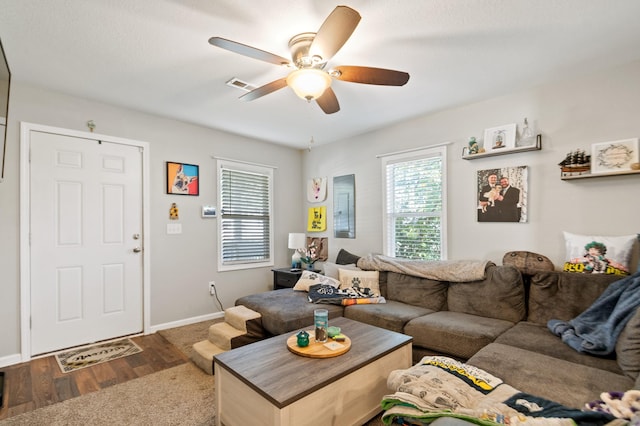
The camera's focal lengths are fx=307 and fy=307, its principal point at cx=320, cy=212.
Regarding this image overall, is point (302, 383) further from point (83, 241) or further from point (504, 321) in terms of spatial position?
point (83, 241)

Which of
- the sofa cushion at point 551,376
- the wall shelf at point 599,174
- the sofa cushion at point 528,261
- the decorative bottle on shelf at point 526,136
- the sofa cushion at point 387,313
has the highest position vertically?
the decorative bottle on shelf at point 526,136

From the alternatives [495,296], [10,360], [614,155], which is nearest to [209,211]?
[10,360]

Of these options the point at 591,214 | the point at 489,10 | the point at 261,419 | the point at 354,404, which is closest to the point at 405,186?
the point at 591,214

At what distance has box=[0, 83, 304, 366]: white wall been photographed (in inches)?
107

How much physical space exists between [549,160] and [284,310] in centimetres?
274

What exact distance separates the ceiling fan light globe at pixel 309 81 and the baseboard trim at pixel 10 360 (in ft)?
10.9

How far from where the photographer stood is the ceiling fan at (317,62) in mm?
1595

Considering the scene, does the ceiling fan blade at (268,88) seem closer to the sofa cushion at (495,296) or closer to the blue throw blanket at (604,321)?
the sofa cushion at (495,296)

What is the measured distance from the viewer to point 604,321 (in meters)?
1.96

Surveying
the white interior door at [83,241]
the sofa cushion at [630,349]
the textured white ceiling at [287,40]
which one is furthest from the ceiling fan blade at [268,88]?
the sofa cushion at [630,349]

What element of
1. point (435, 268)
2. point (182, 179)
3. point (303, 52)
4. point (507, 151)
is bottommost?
point (435, 268)

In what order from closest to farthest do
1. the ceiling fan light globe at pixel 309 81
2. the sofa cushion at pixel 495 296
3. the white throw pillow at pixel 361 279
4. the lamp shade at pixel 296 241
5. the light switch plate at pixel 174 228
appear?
the ceiling fan light globe at pixel 309 81
the sofa cushion at pixel 495 296
the white throw pillow at pixel 361 279
the light switch plate at pixel 174 228
the lamp shade at pixel 296 241

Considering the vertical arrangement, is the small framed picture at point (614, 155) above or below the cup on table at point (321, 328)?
above

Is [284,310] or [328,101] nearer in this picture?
[328,101]
